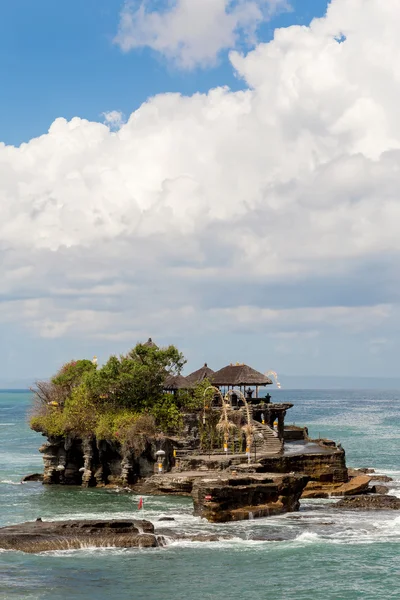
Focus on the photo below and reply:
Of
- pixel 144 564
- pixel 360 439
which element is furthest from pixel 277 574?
pixel 360 439

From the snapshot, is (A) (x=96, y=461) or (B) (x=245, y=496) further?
(A) (x=96, y=461)

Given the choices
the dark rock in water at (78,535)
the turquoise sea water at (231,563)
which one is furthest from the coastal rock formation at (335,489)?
the dark rock in water at (78,535)

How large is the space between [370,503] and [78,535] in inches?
859

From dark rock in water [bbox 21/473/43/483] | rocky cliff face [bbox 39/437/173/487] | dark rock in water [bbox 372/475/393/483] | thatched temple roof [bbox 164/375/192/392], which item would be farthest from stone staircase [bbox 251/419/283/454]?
dark rock in water [bbox 21/473/43/483]

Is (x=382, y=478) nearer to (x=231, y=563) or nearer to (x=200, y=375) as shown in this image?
(x=200, y=375)

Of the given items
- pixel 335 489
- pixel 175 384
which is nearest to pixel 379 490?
pixel 335 489

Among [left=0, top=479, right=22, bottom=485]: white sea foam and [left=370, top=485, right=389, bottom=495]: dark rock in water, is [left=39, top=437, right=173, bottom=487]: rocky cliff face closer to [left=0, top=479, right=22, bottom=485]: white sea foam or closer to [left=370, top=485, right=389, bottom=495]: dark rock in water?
[left=0, top=479, right=22, bottom=485]: white sea foam

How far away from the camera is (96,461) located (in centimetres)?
6925

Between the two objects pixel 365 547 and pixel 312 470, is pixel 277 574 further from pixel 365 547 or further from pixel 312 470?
pixel 312 470

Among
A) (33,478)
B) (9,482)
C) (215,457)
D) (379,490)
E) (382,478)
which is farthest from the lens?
(33,478)

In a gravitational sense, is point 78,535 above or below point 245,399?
below

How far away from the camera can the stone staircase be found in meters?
68.1

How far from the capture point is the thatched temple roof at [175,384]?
73.8m

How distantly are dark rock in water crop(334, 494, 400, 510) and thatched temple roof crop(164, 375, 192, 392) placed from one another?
21.3 m
